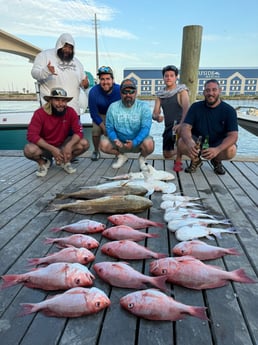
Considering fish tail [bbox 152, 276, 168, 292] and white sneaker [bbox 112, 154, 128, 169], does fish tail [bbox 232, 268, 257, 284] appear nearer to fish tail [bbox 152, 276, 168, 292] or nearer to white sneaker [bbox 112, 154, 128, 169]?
fish tail [bbox 152, 276, 168, 292]

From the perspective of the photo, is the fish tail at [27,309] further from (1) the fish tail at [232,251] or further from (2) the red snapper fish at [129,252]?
(1) the fish tail at [232,251]

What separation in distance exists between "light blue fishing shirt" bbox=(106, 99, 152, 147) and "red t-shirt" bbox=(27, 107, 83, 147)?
20.7 inches

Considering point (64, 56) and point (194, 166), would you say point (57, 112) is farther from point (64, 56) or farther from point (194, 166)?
point (194, 166)

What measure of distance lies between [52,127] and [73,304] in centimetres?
287

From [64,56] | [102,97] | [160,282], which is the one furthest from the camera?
[102,97]

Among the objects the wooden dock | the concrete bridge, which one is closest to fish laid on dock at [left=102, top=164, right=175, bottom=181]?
the wooden dock

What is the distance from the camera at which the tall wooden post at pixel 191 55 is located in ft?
16.9

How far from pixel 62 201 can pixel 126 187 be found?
74cm

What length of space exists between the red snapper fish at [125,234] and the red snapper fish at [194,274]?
0.46m

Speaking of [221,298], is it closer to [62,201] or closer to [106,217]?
[106,217]

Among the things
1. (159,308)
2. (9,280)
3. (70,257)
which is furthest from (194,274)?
(9,280)

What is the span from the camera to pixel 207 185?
347 cm

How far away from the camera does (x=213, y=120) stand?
3859mm

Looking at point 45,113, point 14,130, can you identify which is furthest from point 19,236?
Answer: point 14,130
